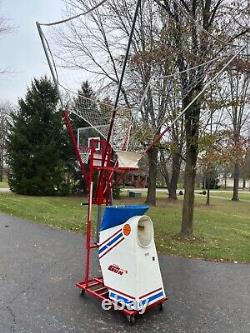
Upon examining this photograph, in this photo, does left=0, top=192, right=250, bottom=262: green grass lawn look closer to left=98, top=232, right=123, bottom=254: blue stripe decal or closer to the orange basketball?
left=98, top=232, right=123, bottom=254: blue stripe decal

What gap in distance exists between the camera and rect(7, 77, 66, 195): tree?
2055cm

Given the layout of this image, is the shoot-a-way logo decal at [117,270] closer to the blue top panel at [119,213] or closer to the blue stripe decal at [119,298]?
the blue stripe decal at [119,298]

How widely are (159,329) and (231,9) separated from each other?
7.76 m

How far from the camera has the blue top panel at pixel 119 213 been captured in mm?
4379

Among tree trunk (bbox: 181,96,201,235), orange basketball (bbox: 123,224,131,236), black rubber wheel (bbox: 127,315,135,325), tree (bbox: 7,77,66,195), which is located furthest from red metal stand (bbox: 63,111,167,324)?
tree (bbox: 7,77,66,195)

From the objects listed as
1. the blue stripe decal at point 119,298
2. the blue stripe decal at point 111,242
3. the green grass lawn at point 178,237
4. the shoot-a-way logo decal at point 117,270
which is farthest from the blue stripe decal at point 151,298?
the green grass lawn at point 178,237

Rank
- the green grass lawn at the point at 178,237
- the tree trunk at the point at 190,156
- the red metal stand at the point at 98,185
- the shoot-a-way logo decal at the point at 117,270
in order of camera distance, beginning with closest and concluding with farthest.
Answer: the shoot-a-way logo decal at the point at 117,270
the red metal stand at the point at 98,185
the green grass lawn at the point at 178,237
the tree trunk at the point at 190,156

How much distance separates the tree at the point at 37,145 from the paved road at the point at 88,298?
13.4 m

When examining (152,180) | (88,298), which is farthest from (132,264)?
(152,180)

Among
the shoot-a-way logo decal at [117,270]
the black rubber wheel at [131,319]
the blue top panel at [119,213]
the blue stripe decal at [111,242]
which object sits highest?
the blue top panel at [119,213]

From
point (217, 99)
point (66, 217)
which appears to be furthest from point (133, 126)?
point (66, 217)

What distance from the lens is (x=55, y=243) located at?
→ 790 cm

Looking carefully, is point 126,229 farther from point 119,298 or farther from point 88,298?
point 88,298

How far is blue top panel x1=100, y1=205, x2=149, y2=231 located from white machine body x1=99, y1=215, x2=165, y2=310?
6cm
